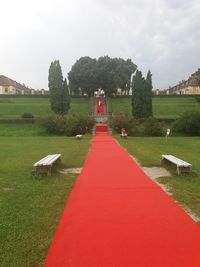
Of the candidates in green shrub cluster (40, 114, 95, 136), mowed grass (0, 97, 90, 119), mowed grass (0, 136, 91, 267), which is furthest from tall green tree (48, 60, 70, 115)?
mowed grass (0, 136, 91, 267)

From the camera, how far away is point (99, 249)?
540cm

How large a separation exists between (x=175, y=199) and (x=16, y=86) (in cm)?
10743

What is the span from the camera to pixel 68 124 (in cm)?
3800

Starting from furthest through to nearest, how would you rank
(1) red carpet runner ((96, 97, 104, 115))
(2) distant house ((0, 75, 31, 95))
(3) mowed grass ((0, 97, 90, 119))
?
(2) distant house ((0, 75, 31, 95))
(1) red carpet runner ((96, 97, 104, 115))
(3) mowed grass ((0, 97, 90, 119))

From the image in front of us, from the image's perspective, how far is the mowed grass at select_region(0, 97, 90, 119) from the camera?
56500mm

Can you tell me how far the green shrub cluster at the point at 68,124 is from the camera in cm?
3794

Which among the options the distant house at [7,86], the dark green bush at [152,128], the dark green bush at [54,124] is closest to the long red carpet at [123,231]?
the dark green bush at [152,128]

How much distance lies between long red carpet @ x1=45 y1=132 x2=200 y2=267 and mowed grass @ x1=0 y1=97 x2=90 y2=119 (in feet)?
137

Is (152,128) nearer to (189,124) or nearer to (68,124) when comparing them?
(189,124)

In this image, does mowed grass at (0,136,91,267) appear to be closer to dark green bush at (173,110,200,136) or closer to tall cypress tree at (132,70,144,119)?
dark green bush at (173,110,200,136)

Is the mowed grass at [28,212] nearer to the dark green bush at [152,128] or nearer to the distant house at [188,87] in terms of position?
the dark green bush at [152,128]

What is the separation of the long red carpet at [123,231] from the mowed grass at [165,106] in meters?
45.0

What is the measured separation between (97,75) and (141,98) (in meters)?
34.5

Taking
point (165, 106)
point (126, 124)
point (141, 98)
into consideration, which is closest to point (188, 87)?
point (165, 106)
